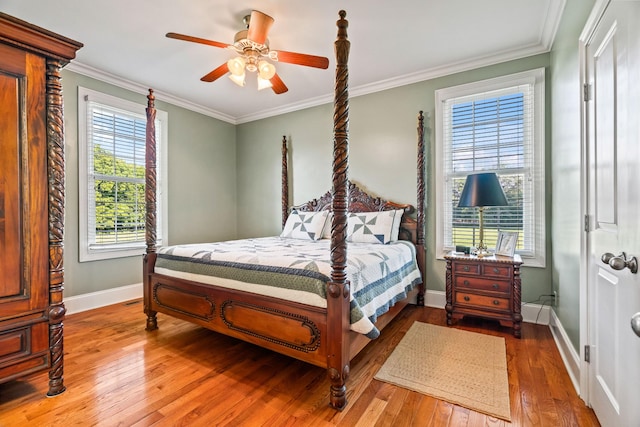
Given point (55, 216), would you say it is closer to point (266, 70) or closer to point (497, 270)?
point (266, 70)

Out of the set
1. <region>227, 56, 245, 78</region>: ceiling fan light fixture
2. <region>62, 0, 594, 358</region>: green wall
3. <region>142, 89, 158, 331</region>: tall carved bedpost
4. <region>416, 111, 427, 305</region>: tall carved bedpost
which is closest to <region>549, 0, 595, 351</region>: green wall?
<region>62, 0, 594, 358</region>: green wall

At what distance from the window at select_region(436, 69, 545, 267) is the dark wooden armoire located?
3.30 meters

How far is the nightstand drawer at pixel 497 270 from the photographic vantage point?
2.64 meters

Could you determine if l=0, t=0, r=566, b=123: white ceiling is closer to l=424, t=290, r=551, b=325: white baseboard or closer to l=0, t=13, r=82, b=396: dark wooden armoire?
l=0, t=13, r=82, b=396: dark wooden armoire

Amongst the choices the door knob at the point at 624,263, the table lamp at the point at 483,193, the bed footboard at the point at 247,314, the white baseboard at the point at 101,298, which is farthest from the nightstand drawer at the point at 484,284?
the white baseboard at the point at 101,298

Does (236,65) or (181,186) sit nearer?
(236,65)

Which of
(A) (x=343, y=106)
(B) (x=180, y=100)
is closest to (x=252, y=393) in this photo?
(A) (x=343, y=106)

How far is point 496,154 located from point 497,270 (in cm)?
124

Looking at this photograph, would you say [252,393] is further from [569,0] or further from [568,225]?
[569,0]

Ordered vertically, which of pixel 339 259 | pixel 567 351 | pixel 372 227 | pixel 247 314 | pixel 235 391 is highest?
pixel 372 227

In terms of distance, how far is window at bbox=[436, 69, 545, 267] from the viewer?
2953mm

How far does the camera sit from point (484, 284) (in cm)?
275

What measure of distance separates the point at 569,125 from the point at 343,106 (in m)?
1.64

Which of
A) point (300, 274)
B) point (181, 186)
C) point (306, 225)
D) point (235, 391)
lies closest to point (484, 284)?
point (300, 274)
